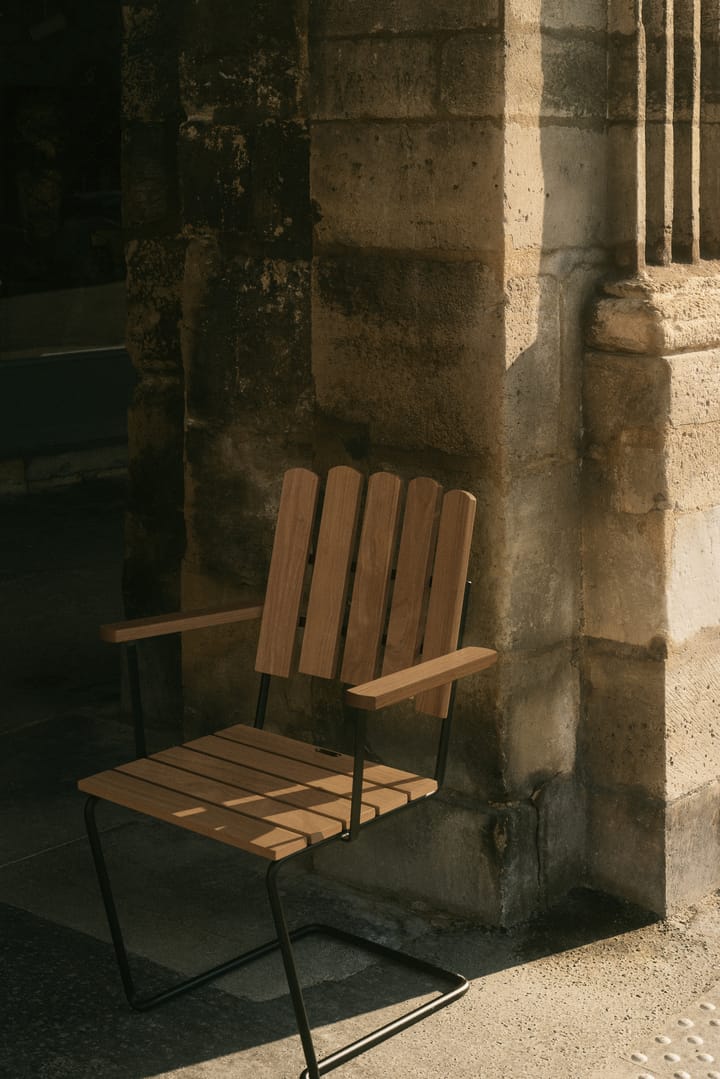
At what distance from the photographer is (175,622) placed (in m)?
3.71

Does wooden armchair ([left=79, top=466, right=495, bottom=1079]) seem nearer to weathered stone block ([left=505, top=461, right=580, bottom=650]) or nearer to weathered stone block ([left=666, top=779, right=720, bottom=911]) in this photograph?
weathered stone block ([left=505, top=461, right=580, bottom=650])

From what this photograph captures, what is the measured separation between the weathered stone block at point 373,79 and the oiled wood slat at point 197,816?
5.22 ft

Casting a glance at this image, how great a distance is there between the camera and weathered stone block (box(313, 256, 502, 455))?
3.68 m

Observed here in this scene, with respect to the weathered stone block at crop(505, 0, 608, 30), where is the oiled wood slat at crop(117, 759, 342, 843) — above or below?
below

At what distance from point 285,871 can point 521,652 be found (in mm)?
905

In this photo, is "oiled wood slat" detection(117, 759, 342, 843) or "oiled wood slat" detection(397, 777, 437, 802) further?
"oiled wood slat" detection(397, 777, 437, 802)

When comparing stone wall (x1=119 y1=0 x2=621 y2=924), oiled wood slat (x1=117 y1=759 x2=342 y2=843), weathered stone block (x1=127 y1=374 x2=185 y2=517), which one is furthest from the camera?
weathered stone block (x1=127 y1=374 x2=185 y2=517)

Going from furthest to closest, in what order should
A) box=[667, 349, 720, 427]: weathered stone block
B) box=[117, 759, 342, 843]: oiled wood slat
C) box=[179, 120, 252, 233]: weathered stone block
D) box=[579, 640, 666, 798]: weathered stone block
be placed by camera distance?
1. box=[179, 120, 252, 233]: weathered stone block
2. box=[579, 640, 666, 798]: weathered stone block
3. box=[667, 349, 720, 427]: weathered stone block
4. box=[117, 759, 342, 843]: oiled wood slat

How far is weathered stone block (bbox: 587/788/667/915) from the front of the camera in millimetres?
3902

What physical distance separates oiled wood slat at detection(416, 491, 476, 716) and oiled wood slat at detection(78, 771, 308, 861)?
546mm

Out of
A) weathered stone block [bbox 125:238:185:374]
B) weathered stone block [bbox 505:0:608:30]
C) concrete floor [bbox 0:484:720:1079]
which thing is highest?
weathered stone block [bbox 505:0:608:30]

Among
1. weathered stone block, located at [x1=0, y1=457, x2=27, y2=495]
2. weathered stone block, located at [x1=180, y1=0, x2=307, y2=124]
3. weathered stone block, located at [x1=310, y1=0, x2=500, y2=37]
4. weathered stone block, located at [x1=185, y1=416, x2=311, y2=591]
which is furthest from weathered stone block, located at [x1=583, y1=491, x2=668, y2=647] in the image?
weathered stone block, located at [x1=0, y1=457, x2=27, y2=495]

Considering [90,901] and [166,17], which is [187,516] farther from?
[166,17]

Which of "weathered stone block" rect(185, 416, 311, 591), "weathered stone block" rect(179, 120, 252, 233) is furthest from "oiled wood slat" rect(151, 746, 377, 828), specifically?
"weathered stone block" rect(179, 120, 252, 233)
